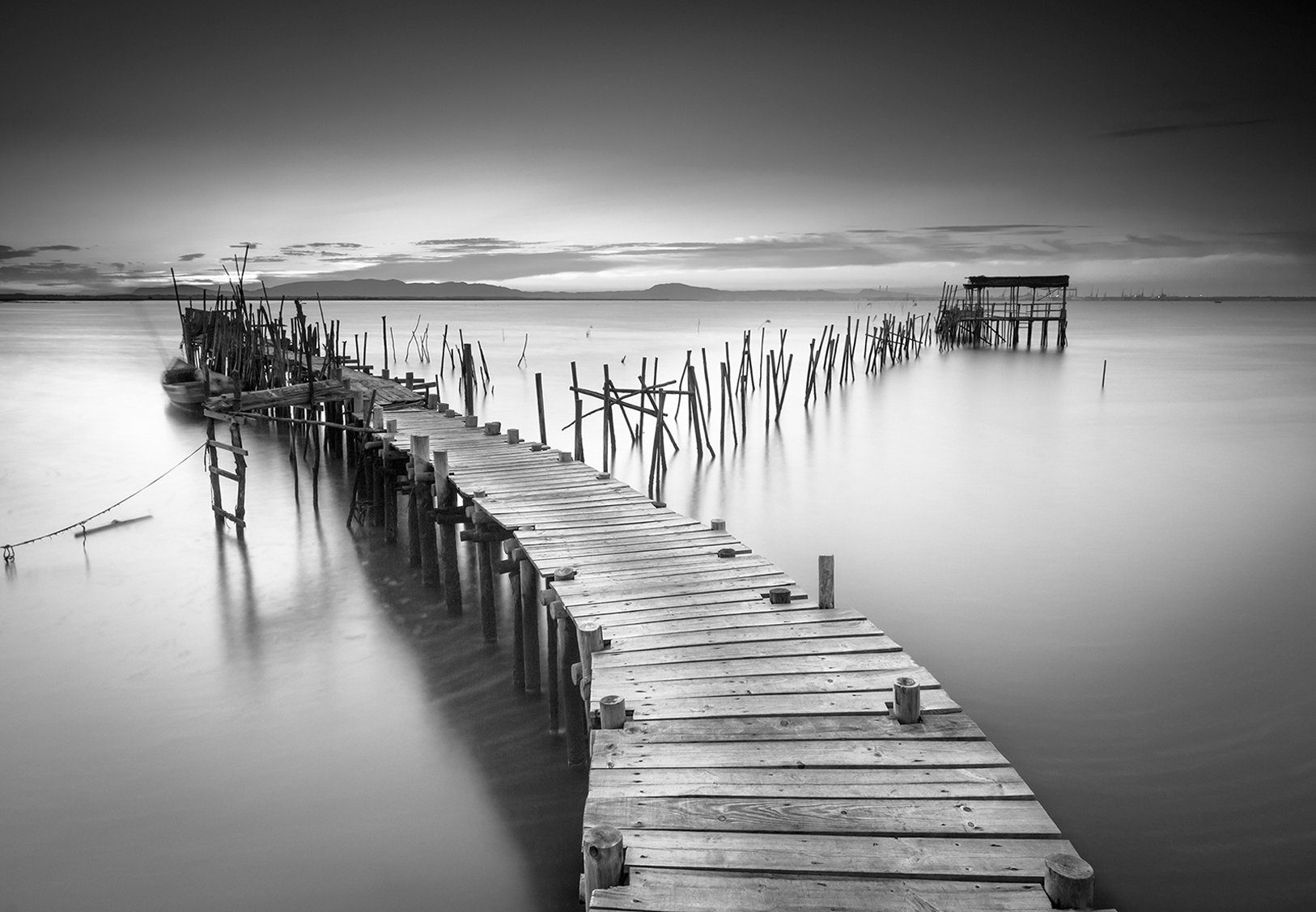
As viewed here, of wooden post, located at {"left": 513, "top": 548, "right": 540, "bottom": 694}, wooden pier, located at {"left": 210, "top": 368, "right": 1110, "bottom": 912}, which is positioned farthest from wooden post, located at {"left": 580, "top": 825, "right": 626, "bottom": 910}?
wooden post, located at {"left": 513, "top": 548, "right": 540, "bottom": 694}

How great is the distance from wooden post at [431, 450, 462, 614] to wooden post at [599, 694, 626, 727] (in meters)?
5.24

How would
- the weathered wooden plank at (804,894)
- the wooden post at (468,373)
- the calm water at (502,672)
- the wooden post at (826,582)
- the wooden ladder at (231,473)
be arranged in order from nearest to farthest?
1. the weathered wooden plank at (804,894)
2. the calm water at (502,672)
3. the wooden post at (826,582)
4. the wooden ladder at (231,473)
5. the wooden post at (468,373)

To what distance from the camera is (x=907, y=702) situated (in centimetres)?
465

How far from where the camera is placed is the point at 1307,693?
25.5 ft

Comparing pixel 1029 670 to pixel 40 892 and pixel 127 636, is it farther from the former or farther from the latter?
pixel 127 636

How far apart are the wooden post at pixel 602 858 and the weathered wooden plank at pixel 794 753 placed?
32.8 inches

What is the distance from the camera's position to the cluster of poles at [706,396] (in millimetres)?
15422

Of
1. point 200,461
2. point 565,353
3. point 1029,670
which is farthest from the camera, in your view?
point 565,353

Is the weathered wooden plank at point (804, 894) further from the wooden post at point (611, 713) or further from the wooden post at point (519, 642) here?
the wooden post at point (519, 642)

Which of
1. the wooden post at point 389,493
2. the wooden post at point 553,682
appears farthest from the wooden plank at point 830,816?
the wooden post at point 389,493

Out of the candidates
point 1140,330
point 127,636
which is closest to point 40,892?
point 127,636

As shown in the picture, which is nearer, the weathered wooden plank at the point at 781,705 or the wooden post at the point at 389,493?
the weathered wooden plank at the point at 781,705

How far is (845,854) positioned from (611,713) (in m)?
1.49

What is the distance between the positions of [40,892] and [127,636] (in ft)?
14.7
